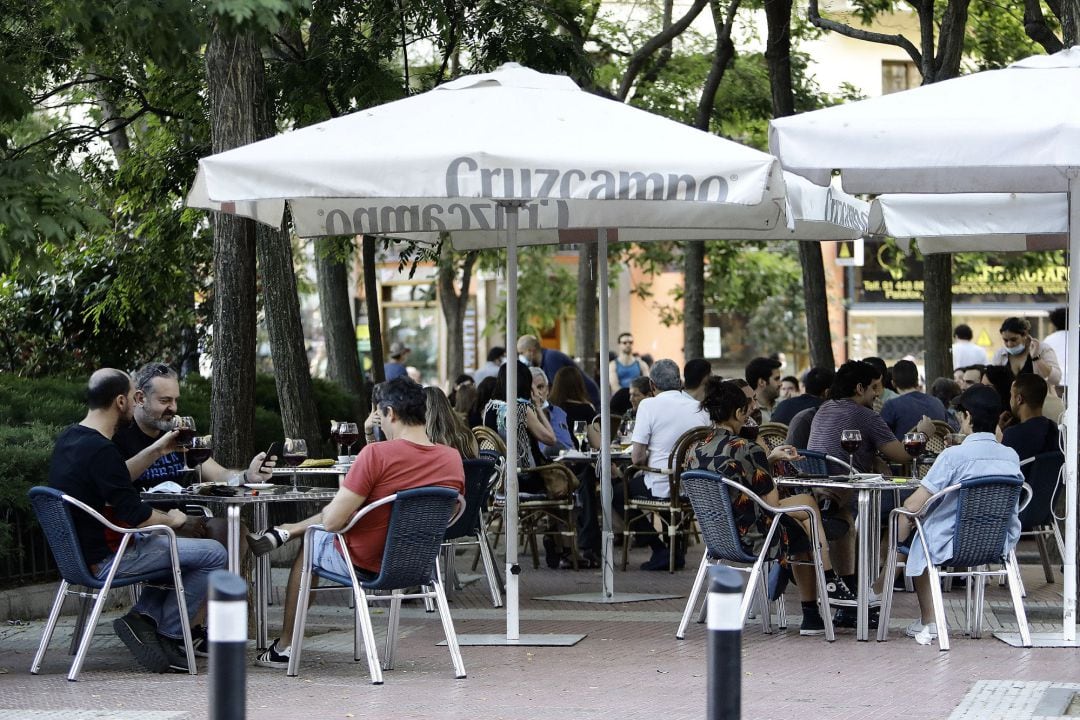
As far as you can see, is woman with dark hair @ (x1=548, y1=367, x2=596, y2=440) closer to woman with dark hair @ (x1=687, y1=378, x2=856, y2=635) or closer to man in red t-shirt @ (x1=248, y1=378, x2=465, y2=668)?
woman with dark hair @ (x1=687, y1=378, x2=856, y2=635)

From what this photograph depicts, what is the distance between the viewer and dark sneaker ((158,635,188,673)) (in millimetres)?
8016

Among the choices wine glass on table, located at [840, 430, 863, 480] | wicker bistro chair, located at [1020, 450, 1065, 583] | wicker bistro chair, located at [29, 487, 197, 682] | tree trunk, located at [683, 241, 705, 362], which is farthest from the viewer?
tree trunk, located at [683, 241, 705, 362]

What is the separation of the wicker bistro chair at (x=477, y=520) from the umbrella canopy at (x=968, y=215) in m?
4.02

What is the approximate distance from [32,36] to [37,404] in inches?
180

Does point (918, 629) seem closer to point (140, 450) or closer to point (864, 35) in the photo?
point (140, 450)

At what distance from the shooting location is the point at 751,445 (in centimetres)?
880

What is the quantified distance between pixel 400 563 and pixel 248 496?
3.04 ft

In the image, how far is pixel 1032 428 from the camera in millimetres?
10609

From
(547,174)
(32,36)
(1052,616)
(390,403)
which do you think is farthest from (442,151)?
(32,36)

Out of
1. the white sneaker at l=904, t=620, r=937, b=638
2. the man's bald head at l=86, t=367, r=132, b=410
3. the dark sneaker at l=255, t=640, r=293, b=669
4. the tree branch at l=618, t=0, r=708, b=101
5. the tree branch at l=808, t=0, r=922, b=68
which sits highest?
the tree branch at l=618, t=0, r=708, b=101

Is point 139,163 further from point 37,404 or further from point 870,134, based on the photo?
point 870,134

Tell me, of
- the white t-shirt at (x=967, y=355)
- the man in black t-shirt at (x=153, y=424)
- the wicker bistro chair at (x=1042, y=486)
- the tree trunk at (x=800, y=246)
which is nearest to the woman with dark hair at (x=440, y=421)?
the man in black t-shirt at (x=153, y=424)

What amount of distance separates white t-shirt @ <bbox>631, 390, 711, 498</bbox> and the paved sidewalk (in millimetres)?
2306

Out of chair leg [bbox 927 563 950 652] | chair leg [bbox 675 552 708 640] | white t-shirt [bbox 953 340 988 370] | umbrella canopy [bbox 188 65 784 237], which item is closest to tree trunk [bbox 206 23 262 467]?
umbrella canopy [bbox 188 65 784 237]
